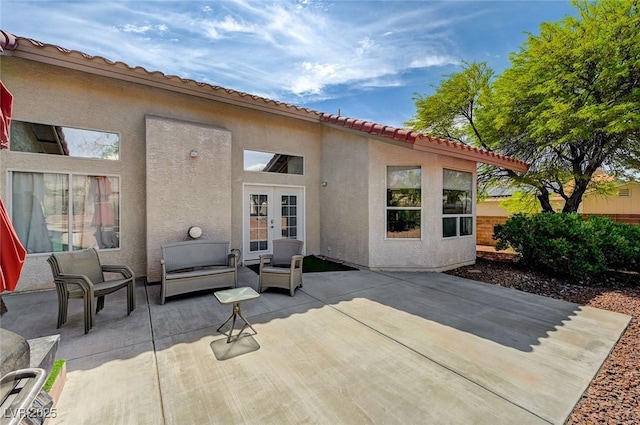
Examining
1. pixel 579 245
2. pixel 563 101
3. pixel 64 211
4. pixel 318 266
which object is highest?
pixel 563 101

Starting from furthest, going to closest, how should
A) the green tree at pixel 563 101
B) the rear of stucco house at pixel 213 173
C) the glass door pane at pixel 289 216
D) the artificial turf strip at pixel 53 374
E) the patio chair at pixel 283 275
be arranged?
the glass door pane at pixel 289 216, the green tree at pixel 563 101, the rear of stucco house at pixel 213 173, the patio chair at pixel 283 275, the artificial turf strip at pixel 53 374

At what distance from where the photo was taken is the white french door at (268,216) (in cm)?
907

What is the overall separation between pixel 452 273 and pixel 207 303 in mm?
6865

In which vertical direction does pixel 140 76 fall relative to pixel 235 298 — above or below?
above

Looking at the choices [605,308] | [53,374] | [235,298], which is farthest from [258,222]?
[605,308]

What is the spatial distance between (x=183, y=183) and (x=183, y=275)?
2.74 meters

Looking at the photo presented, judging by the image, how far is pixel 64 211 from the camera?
6.52 m

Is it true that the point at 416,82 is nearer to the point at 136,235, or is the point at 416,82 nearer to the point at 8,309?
the point at 136,235

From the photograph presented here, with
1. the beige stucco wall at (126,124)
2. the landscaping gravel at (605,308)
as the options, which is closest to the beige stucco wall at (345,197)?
the beige stucco wall at (126,124)

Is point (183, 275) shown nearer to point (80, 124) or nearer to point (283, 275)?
point (283, 275)

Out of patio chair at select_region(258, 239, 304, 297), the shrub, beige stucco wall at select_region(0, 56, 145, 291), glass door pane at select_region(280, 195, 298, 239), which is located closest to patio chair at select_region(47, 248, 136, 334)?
beige stucco wall at select_region(0, 56, 145, 291)

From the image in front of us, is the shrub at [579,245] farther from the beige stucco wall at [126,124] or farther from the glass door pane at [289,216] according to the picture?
the beige stucco wall at [126,124]

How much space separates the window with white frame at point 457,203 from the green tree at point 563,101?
2.61m

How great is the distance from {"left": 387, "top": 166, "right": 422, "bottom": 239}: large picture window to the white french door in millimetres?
3296
